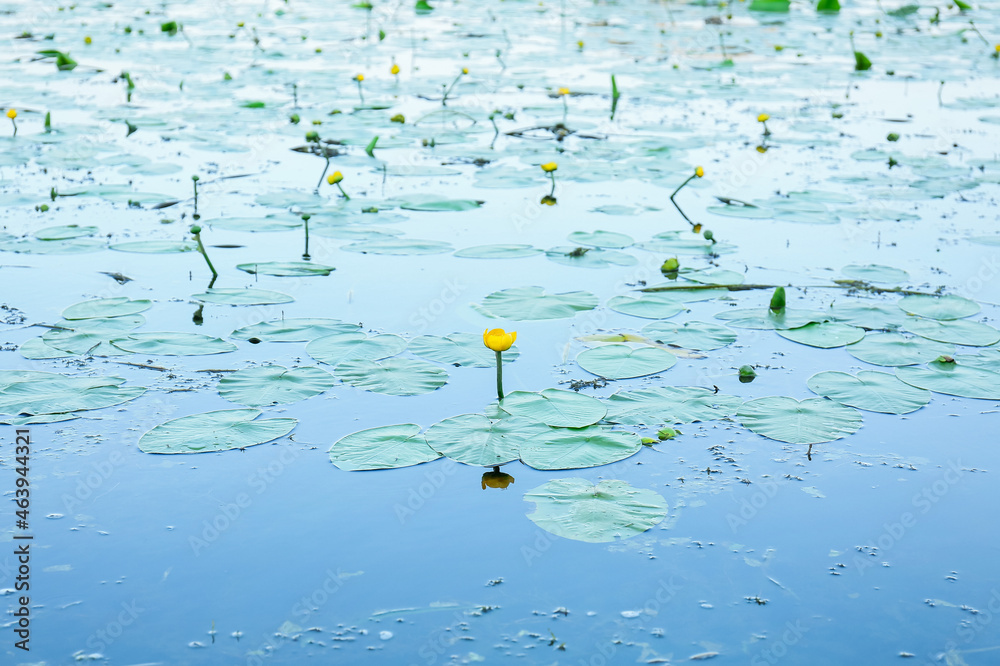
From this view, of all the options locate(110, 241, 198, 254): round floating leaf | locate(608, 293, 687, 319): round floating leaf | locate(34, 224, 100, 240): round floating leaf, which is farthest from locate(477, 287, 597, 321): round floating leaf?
locate(34, 224, 100, 240): round floating leaf

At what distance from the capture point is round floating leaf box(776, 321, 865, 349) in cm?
293

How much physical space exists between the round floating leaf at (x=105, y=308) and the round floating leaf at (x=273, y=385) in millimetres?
645

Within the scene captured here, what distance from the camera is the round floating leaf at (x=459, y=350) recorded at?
278 cm

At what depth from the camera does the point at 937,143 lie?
18.4ft

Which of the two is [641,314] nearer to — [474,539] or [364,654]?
[474,539]

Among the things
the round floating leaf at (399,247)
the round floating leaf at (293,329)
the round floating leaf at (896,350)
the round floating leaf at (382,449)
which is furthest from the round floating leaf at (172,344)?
the round floating leaf at (896,350)

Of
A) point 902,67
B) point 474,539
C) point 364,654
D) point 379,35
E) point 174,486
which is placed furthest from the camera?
point 379,35

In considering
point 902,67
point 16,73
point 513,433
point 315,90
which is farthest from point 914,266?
point 16,73

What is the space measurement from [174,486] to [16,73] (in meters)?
6.88

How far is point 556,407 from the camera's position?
8.09 ft

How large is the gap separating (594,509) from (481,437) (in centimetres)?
40

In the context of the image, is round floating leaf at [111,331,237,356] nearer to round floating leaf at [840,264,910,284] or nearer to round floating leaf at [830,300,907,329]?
round floating leaf at [830,300,907,329]

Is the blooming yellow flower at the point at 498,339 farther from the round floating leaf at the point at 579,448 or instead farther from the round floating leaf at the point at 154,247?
the round floating leaf at the point at 154,247

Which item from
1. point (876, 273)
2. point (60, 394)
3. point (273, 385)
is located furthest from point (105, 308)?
point (876, 273)
